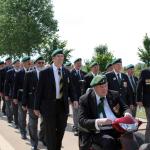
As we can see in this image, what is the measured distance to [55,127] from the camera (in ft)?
30.5

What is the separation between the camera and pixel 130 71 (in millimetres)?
14797

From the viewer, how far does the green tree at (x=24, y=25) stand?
59562 mm

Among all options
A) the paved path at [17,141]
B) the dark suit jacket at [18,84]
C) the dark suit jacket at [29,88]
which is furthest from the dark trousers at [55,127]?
the dark suit jacket at [18,84]

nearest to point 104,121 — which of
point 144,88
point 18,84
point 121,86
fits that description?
point 144,88

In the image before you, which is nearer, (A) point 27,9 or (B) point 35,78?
(B) point 35,78

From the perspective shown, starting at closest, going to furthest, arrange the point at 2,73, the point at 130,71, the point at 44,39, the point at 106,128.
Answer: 1. the point at 106,128
2. the point at 130,71
3. the point at 2,73
4. the point at 44,39

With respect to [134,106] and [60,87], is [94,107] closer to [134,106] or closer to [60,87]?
[60,87]

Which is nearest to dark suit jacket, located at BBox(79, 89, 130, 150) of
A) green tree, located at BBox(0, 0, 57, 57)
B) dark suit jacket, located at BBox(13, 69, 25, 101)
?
dark suit jacket, located at BBox(13, 69, 25, 101)

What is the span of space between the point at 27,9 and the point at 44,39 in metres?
4.19

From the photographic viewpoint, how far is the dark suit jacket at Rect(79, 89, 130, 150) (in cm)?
651

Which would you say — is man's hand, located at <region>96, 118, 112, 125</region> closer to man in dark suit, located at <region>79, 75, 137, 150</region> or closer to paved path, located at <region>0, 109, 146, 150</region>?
man in dark suit, located at <region>79, 75, 137, 150</region>

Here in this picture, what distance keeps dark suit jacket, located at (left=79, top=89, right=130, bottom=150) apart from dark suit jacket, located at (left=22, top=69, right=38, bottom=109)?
466 centimetres

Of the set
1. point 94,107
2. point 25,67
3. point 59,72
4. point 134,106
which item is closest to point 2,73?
point 25,67

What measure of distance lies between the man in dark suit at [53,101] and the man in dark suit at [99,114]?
95.1 inches
